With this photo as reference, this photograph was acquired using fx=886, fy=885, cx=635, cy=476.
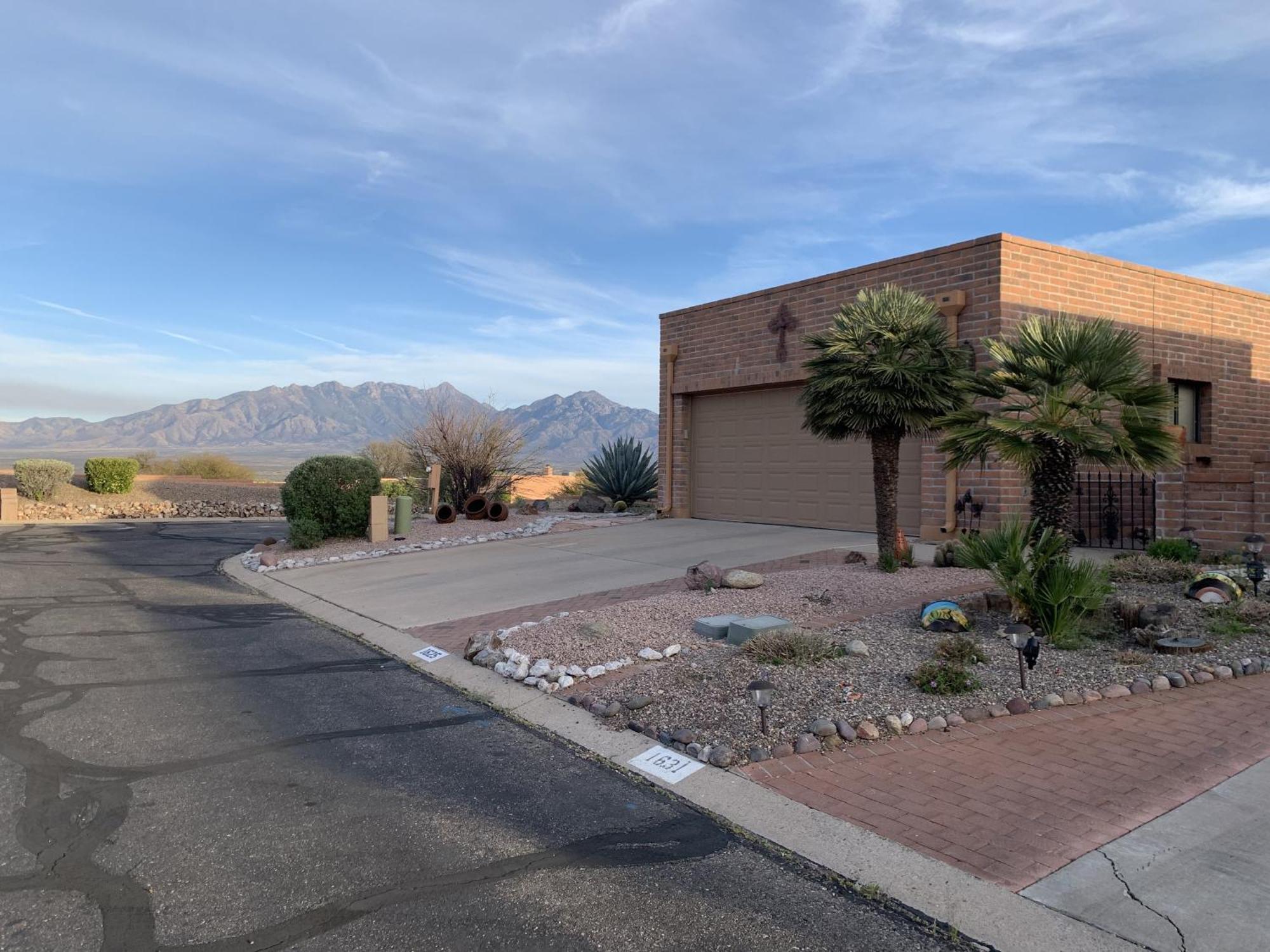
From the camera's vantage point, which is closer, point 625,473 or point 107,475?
point 625,473

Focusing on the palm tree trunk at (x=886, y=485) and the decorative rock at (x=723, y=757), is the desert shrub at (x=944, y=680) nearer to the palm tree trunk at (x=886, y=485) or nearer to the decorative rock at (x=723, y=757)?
the decorative rock at (x=723, y=757)

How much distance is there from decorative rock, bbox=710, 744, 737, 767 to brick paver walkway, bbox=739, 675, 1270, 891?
5.1 inches

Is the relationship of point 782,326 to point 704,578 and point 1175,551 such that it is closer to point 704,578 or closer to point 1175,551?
point 704,578

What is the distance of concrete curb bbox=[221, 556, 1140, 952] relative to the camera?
3.27 m

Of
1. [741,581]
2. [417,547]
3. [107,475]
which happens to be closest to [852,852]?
[741,581]

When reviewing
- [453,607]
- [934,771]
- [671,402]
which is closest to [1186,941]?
[934,771]

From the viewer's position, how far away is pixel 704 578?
965 centimetres

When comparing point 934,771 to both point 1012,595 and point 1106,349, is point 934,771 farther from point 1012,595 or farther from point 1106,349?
point 1106,349

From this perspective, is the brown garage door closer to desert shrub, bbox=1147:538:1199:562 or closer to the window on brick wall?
desert shrub, bbox=1147:538:1199:562

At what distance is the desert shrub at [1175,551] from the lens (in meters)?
9.43

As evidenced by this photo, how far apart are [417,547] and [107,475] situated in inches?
698

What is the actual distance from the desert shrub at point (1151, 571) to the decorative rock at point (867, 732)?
4.96 m

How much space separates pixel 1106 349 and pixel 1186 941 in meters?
5.65

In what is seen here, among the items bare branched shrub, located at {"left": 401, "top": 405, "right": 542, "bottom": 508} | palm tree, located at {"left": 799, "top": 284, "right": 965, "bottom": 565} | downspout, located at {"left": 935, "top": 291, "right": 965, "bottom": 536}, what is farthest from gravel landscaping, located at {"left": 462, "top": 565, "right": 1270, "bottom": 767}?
bare branched shrub, located at {"left": 401, "top": 405, "right": 542, "bottom": 508}
